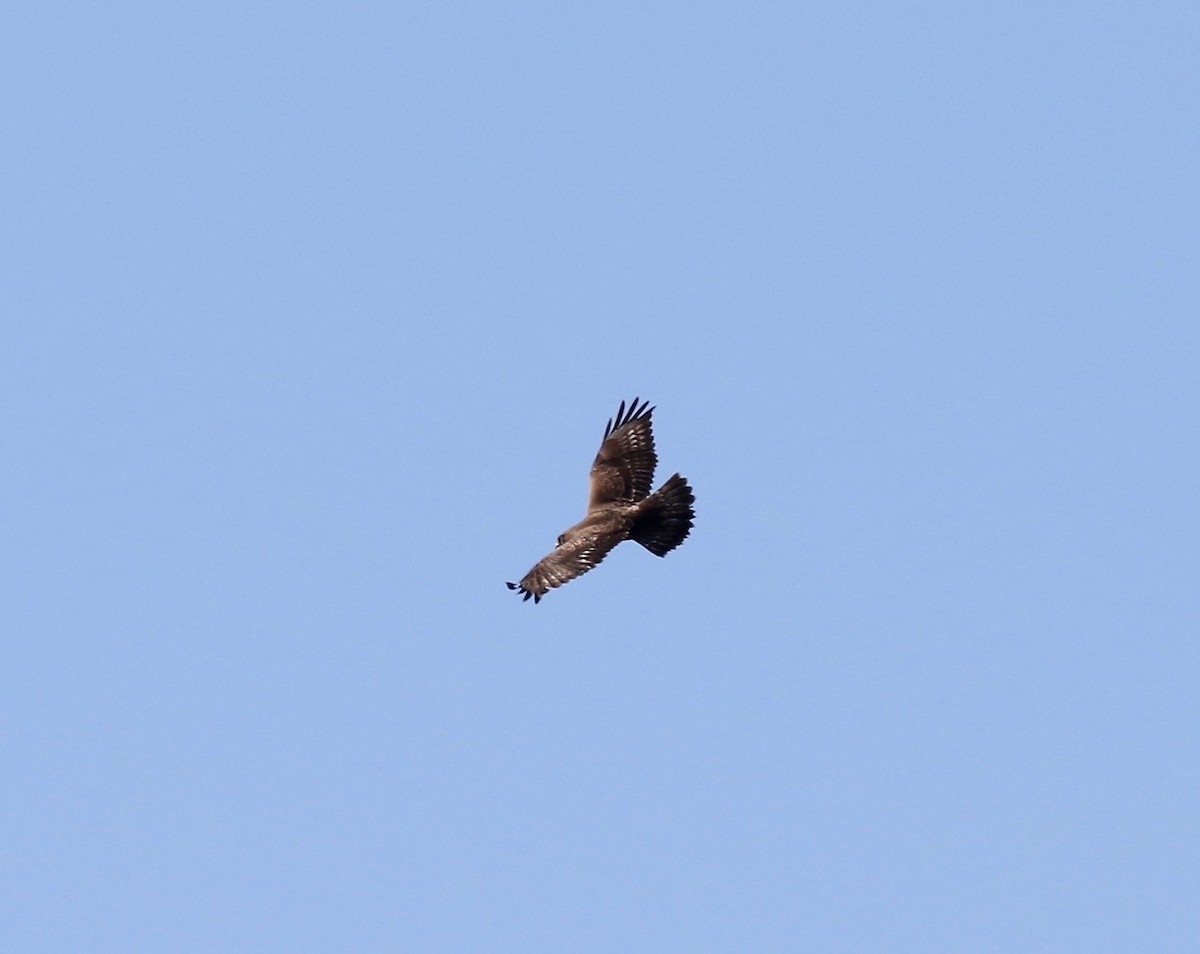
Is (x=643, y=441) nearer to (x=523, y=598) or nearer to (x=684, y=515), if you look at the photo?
(x=684, y=515)

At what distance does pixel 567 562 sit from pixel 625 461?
4.47 meters

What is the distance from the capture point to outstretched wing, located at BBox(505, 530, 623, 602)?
38.3 m

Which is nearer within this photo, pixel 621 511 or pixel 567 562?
pixel 567 562

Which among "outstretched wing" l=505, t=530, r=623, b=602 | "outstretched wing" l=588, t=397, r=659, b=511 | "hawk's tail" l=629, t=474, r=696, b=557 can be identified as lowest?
"outstretched wing" l=505, t=530, r=623, b=602

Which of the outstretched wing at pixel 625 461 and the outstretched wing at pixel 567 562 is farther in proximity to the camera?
the outstretched wing at pixel 625 461

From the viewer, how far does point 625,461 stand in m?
43.0

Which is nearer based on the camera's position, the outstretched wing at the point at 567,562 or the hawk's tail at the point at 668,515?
the outstretched wing at the point at 567,562

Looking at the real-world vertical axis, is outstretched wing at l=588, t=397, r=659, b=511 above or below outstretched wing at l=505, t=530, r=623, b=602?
above

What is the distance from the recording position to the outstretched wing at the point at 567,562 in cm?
3828

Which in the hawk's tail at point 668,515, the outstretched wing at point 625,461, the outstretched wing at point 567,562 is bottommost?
the outstretched wing at point 567,562

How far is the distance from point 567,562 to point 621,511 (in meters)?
2.42

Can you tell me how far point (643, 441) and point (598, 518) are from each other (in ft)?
9.23

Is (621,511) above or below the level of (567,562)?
above

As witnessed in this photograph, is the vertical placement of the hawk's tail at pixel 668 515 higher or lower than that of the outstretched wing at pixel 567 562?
higher
